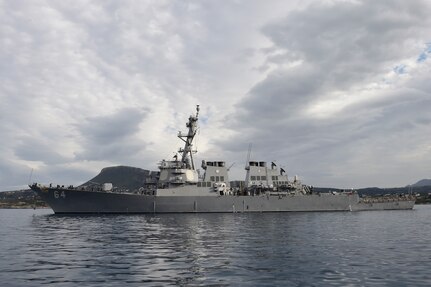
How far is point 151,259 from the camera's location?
17.7 meters

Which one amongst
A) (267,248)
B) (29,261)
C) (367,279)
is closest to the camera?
(367,279)

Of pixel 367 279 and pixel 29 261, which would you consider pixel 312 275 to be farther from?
pixel 29 261

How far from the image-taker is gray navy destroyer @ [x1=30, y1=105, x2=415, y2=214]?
183 feet

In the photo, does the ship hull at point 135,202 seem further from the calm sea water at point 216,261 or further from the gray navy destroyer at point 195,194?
the calm sea water at point 216,261

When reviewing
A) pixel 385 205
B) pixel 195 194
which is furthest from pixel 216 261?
pixel 385 205

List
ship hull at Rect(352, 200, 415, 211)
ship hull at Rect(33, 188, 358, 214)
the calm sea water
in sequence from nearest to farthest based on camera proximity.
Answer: the calm sea water
ship hull at Rect(33, 188, 358, 214)
ship hull at Rect(352, 200, 415, 211)

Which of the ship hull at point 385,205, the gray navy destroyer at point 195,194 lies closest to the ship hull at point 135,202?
the gray navy destroyer at point 195,194

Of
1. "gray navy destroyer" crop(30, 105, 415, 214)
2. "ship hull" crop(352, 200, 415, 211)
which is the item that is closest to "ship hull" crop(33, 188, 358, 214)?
"gray navy destroyer" crop(30, 105, 415, 214)

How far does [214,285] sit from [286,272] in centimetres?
357

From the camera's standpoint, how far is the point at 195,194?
5697 cm

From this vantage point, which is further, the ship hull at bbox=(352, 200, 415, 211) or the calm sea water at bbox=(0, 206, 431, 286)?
the ship hull at bbox=(352, 200, 415, 211)

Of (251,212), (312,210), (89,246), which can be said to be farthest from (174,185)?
(89,246)

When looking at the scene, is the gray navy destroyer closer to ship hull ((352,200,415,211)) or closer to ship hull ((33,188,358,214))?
ship hull ((33,188,358,214))

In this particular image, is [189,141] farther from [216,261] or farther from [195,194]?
[216,261]
